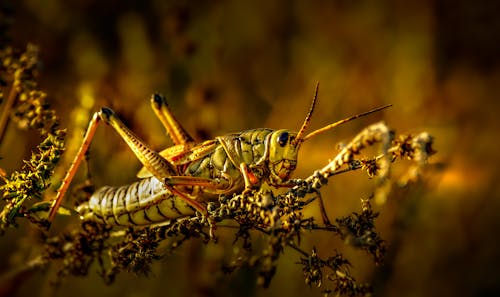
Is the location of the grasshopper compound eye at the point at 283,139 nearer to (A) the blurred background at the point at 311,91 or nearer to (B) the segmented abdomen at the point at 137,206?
(B) the segmented abdomen at the point at 137,206

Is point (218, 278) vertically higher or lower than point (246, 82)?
lower

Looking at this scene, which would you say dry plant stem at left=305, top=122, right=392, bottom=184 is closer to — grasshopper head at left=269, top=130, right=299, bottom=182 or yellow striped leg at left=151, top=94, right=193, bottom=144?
grasshopper head at left=269, top=130, right=299, bottom=182

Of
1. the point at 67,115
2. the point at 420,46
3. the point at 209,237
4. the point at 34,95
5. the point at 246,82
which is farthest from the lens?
the point at 246,82

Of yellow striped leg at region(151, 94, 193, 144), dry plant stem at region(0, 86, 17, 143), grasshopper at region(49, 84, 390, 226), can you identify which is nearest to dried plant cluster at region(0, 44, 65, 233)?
dry plant stem at region(0, 86, 17, 143)

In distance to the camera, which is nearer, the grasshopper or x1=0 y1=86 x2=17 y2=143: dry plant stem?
x1=0 y1=86 x2=17 y2=143: dry plant stem

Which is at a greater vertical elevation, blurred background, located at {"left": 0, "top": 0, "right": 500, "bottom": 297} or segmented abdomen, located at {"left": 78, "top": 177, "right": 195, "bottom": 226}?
blurred background, located at {"left": 0, "top": 0, "right": 500, "bottom": 297}

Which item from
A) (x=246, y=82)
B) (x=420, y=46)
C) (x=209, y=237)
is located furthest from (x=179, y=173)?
(x=420, y=46)

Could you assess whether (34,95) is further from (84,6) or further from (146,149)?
(84,6)

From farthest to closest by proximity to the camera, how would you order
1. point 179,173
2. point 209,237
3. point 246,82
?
point 246,82 < point 179,173 < point 209,237
